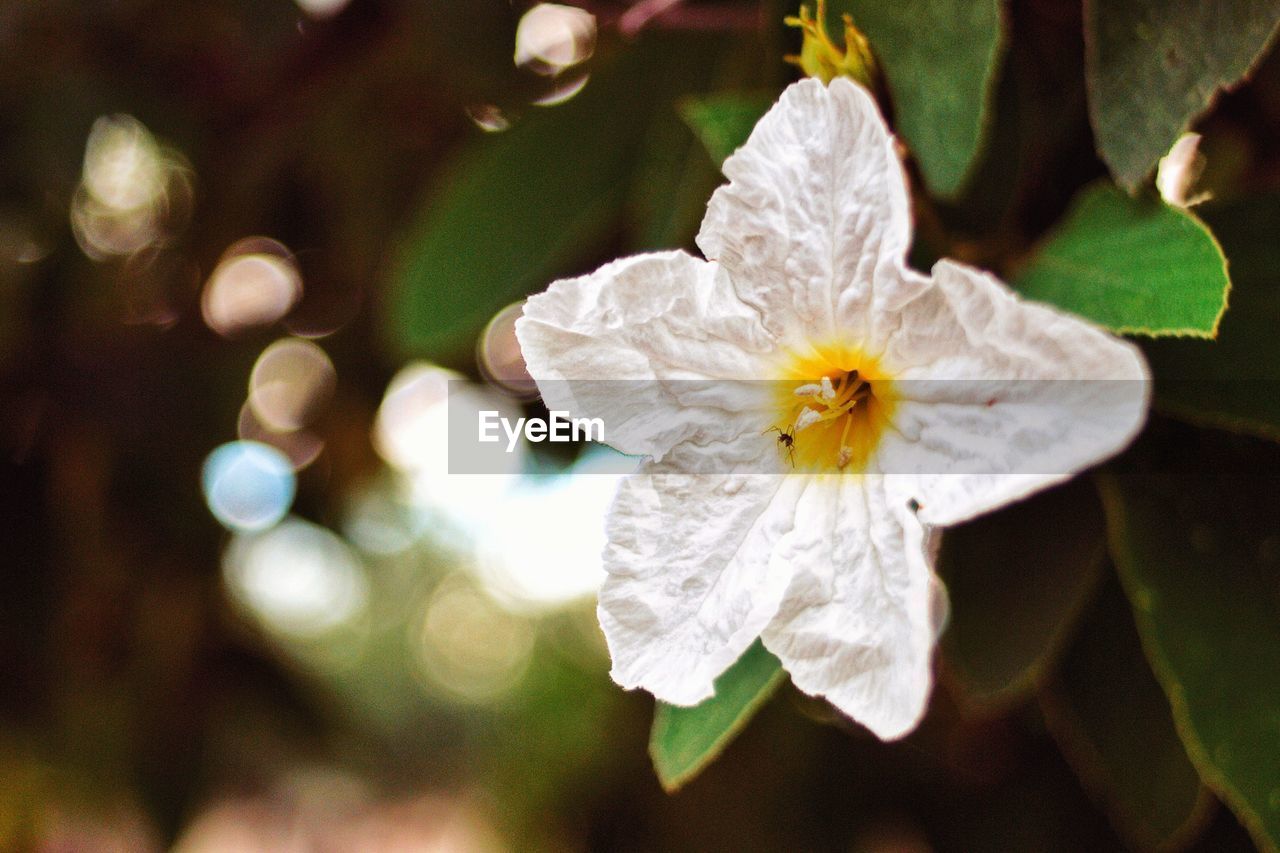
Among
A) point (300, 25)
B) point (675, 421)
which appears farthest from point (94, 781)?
point (675, 421)

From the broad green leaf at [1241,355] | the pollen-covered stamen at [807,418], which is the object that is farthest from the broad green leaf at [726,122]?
the broad green leaf at [1241,355]

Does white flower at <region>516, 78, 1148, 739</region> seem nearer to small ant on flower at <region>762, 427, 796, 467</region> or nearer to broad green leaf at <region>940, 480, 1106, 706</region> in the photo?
small ant on flower at <region>762, 427, 796, 467</region>

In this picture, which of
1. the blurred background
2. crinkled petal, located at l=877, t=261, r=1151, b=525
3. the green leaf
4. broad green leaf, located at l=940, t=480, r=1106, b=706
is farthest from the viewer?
the blurred background

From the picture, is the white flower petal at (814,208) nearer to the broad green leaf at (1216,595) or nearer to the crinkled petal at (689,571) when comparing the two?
the crinkled petal at (689,571)

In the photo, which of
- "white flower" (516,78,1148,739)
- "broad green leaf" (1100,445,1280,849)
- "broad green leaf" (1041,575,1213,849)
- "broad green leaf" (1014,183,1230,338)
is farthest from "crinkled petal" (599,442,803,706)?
"broad green leaf" (1041,575,1213,849)

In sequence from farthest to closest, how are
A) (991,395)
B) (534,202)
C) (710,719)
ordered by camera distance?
1. (534,202)
2. (710,719)
3. (991,395)

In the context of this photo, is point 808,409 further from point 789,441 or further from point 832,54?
point 832,54

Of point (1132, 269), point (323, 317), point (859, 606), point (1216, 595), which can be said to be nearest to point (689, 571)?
point (859, 606)
